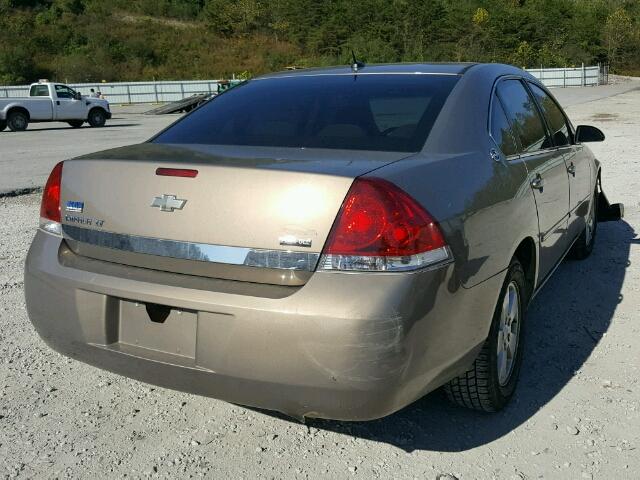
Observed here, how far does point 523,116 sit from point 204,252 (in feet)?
6.81

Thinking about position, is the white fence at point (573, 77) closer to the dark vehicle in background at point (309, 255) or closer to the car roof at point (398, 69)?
the car roof at point (398, 69)

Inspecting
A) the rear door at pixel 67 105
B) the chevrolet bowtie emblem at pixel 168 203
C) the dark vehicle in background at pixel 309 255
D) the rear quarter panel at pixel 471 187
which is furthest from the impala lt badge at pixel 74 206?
the rear door at pixel 67 105

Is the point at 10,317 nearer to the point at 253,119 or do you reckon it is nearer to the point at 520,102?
the point at 253,119

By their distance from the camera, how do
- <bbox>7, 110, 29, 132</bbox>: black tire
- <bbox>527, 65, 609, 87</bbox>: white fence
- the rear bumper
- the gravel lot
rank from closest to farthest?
the rear bumper < the gravel lot < <bbox>7, 110, 29, 132</bbox>: black tire < <bbox>527, 65, 609, 87</bbox>: white fence

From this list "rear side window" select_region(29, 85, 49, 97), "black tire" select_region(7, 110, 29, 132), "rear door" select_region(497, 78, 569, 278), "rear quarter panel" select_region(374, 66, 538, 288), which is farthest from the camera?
"rear side window" select_region(29, 85, 49, 97)

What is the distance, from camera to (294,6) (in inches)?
3223

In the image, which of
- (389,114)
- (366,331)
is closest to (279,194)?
(366,331)

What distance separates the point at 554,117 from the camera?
4.30 m

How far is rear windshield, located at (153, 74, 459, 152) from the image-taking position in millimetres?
2783

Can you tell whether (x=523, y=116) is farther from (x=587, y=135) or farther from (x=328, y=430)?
(x=328, y=430)

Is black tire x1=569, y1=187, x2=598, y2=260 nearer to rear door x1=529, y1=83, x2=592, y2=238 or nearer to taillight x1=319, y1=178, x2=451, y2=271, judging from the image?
rear door x1=529, y1=83, x2=592, y2=238

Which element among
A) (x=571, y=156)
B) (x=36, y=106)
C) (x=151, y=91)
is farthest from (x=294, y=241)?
(x=151, y=91)

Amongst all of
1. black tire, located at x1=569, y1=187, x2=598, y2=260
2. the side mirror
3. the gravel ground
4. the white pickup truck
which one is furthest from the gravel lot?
the side mirror

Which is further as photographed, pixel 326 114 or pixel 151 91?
pixel 151 91
